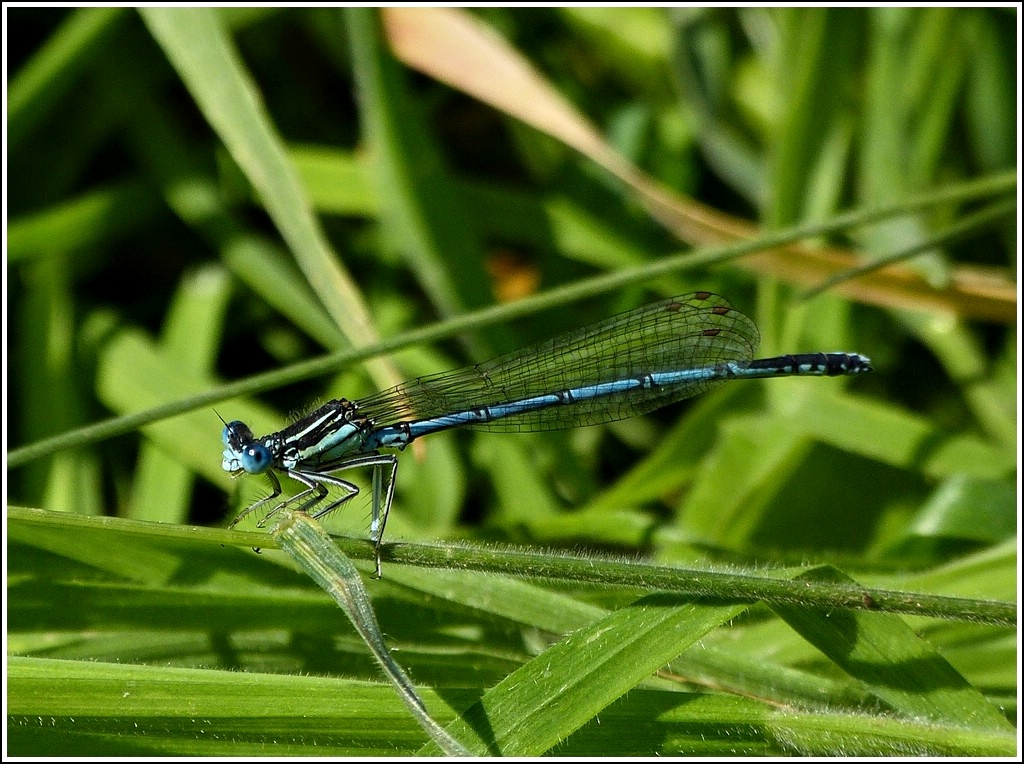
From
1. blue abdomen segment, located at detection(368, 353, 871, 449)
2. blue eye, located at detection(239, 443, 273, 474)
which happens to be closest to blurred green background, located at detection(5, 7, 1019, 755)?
blue eye, located at detection(239, 443, 273, 474)

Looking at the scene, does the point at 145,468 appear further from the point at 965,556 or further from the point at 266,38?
the point at 965,556

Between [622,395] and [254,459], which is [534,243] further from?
[254,459]

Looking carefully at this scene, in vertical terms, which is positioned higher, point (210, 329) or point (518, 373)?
point (210, 329)

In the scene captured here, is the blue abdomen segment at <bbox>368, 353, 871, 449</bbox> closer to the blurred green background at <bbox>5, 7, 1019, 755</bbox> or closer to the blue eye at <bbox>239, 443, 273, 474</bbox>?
the blurred green background at <bbox>5, 7, 1019, 755</bbox>

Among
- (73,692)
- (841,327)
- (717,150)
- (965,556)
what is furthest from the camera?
(717,150)

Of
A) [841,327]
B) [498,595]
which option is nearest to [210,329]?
[498,595]

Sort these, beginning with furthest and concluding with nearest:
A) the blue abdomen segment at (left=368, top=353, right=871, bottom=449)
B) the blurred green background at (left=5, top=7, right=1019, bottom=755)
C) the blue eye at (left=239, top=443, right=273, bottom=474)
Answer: the blurred green background at (left=5, top=7, right=1019, bottom=755)
the blue abdomen segment at (left=368, top=353, right=871, bottom=449)
the blue eye at (left=239, top=443, right=273, bottom=474)
